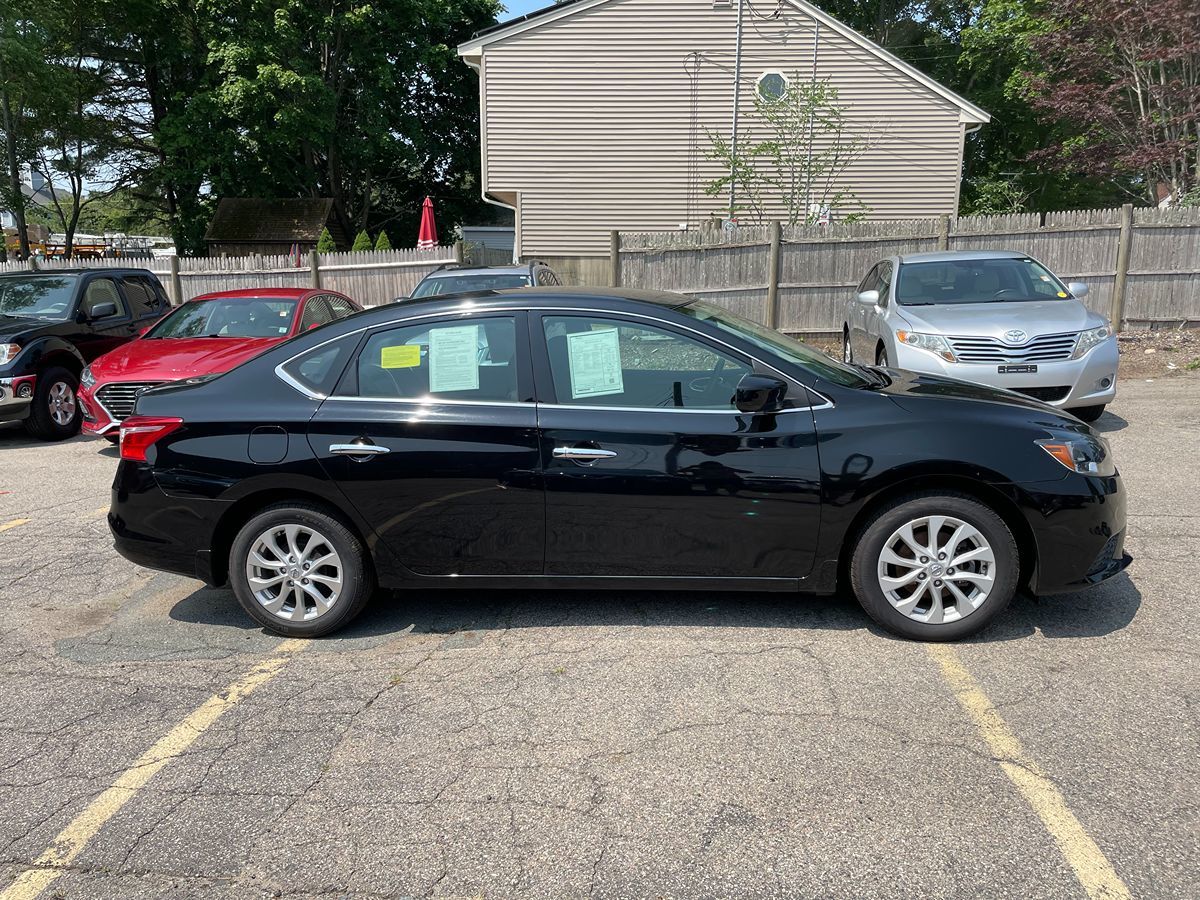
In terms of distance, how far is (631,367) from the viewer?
446 cm

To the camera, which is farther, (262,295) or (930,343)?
(262,295)

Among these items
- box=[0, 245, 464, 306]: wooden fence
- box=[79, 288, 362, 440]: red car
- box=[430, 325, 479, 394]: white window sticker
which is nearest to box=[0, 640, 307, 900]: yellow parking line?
box=[430, 325, 479, 394]: white window sticker

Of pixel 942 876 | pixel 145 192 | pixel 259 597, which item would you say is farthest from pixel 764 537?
pixel 145 192

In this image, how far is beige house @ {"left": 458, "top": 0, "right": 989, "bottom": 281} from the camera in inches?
829

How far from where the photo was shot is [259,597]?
4.59 metres

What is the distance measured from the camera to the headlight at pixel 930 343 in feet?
26.8

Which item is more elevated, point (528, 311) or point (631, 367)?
point (528, 311)

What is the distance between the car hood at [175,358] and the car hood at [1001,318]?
5.77 metres

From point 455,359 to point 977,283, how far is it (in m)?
6.74

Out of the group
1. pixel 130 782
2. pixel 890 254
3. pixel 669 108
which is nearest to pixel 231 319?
pixel 130 782

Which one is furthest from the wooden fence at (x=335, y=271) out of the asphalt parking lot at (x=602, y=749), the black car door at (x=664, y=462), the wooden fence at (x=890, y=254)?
the black car door at (x=664, y=462)

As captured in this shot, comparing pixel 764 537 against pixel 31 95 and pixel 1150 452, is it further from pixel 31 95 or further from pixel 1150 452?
pixel 31 95

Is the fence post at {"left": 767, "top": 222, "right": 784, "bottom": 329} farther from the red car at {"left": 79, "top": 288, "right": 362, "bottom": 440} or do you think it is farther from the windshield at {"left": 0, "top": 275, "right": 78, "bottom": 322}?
the windshield at {"left": 0, "top": 275, "right": 78, "bottom": 322}

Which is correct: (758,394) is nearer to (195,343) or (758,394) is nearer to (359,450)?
(359,450)
